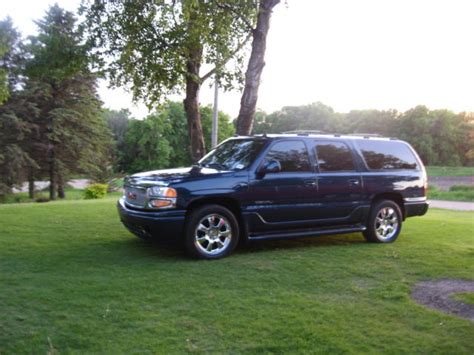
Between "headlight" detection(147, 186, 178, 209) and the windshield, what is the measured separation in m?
1.12

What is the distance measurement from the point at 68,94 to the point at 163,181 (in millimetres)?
34430

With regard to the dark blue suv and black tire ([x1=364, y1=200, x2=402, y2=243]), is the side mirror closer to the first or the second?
the dark blue suv

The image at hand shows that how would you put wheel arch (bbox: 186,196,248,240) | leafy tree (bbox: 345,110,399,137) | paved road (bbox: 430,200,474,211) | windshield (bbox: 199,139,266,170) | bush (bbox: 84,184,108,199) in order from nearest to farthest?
wheel arch (bbox: 186,196,248,240), windshield (bbox: 199,139,266,170), paved road (bbox: 430,200,474,211), bush (bbox: 84,184,108,199), leafy tree (bbox: 345,110,399,137)

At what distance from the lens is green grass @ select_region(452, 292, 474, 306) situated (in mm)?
5374

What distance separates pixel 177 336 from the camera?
422cm

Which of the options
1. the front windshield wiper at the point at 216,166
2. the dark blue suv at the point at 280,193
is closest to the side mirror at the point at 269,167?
the dark blue suv at the point at 280,193

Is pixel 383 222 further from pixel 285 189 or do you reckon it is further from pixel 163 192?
pixel 163 192

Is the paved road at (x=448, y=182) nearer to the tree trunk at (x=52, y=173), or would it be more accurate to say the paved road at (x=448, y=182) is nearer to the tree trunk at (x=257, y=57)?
the tree trunk at (x=257, y=57)

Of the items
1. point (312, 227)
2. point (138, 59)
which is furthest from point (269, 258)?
point (138, 59)

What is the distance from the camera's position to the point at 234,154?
316 inches

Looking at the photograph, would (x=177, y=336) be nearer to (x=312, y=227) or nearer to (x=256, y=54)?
(x=312, y=227)

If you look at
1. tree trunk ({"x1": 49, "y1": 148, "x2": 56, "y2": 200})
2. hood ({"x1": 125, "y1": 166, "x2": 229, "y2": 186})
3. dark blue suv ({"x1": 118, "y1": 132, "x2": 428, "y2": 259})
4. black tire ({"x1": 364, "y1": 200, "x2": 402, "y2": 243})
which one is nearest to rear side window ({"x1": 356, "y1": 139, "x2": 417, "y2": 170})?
dark blue suv ({"x1": 118, "y1": 132, "x2": 428, "y2": 259})

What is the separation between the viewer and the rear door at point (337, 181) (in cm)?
805

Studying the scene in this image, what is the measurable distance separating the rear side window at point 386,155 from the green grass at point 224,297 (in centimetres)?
144
